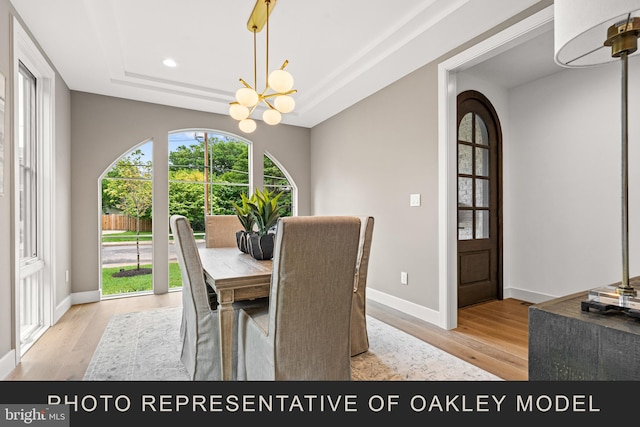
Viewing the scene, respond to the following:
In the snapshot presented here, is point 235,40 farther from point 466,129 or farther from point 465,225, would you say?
point 465,225

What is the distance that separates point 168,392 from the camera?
1.23 m

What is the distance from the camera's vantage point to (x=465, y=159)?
336 cm

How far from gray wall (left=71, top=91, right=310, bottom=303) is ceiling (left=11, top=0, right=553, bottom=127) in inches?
8.6

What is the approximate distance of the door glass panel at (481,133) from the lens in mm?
3510

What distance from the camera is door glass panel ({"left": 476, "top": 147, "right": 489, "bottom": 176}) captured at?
3486mm

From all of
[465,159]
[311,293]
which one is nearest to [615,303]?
[311,293]

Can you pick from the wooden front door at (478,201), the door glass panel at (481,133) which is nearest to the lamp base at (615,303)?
the wooden front door at (478,201)

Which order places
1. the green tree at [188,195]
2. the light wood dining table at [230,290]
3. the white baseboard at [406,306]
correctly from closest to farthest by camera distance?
the light wood dining table at [230,290]
the white baseboard at [406,306]
the green tree at [188,195]

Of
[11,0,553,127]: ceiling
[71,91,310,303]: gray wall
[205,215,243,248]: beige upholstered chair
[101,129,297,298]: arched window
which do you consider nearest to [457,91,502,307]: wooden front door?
[11,0,553,127]: ceiling

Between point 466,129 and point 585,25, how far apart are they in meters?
2.90

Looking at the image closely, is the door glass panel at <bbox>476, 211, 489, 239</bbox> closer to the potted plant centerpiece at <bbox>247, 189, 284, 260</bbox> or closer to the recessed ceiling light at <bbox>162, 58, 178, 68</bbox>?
the potted plant centerpiece at <bbox>247, 189, 284, 260</bbox>

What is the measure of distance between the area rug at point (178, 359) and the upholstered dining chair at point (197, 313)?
0.30 metres

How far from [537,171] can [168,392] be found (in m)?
3.94

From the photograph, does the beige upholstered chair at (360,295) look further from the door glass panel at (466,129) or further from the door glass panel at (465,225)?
the door glass panel at (466,129)
